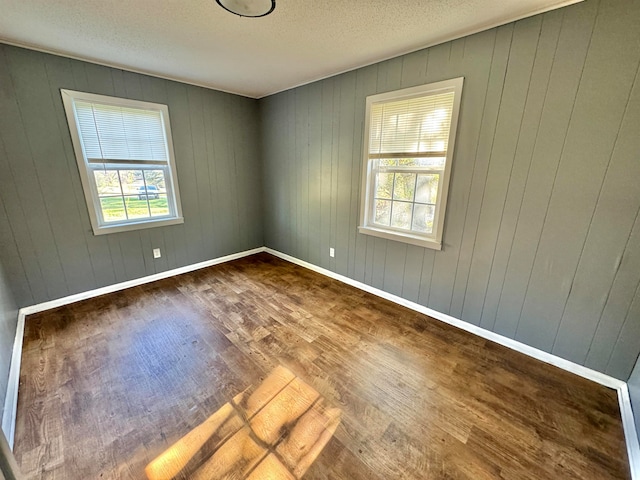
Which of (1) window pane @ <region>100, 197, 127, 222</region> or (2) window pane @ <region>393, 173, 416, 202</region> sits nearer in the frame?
(2) window pane @ <region>393, 173, 416, 202</region>

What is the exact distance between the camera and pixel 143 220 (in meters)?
3.22

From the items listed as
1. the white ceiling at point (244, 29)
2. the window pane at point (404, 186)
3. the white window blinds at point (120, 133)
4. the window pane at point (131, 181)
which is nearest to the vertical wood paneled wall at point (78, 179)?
the white window blinds at point (120, 133)

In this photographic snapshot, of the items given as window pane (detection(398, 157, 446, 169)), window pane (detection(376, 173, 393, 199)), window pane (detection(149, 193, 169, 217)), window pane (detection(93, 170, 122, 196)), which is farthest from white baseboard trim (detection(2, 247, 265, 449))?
window pane (detection(398, 157, 446, 169))

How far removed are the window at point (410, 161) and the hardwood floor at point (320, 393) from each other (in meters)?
0.93

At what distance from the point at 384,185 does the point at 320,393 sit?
2050mm

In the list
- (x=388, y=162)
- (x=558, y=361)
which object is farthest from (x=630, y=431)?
(x=388, y=162)

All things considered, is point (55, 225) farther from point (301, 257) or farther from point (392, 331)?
point (392, 331)

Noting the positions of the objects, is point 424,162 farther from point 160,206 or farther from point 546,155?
point 160,206

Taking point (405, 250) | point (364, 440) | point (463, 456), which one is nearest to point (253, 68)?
point (405, 250)

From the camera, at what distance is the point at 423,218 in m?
2.59

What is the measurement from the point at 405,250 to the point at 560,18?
1.96 m

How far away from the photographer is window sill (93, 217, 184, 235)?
2904 millimetres

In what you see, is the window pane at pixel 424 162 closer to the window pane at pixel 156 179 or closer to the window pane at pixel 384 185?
the window pane at pixel 384 185

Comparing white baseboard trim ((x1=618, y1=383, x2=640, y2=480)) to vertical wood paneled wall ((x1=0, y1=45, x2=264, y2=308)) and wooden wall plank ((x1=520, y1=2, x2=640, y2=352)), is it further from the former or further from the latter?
vertical wood paneled wall ((x1=0, y1=45, x2=264, y2=308))
